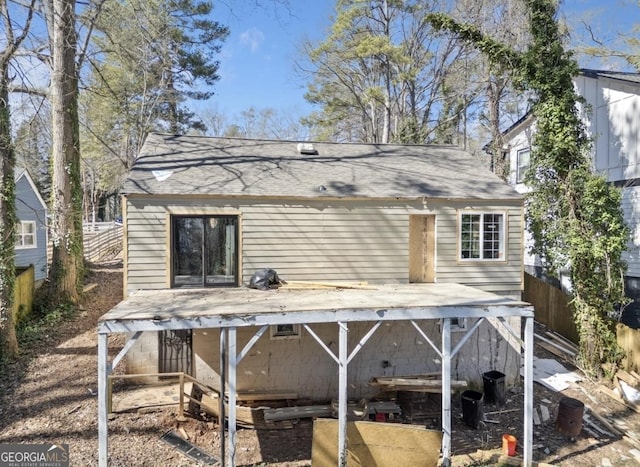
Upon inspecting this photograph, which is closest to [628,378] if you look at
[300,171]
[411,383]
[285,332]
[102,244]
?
[411,383]

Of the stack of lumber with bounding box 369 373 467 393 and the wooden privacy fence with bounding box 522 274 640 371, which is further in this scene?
the wooden privacy fence with bounding box 522 274 640 371

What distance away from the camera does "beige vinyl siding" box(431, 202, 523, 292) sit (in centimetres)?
999

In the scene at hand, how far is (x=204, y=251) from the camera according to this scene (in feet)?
29.7

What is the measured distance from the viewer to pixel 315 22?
2300 cm

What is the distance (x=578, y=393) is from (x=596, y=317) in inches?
79.2

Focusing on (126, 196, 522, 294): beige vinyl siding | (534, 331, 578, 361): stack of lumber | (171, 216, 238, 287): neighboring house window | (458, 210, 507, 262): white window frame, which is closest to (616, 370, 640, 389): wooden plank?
(534, 331, 578, 361): stack of lumber

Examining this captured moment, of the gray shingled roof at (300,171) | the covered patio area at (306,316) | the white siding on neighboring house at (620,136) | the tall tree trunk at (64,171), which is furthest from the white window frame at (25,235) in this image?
the white siding on neighboring house at (620,136)

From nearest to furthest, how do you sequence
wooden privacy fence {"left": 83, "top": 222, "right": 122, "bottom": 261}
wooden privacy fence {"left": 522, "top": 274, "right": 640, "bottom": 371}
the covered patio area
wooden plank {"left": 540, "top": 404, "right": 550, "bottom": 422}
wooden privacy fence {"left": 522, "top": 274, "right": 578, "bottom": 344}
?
the covered patio area
wooden plank {"left": 540, "top": 404, "right": 550, "bottom": 422}
wooden privacy fence {"left": 522, "top": 274, "right": 640, "bottom": 371}
wooden privacy fence {"left": 522, "top": 274, "right": 578, "bottom": 344}
wooden privacy fence {"left": 83, "top": 222, "right": 122, "bottom": 261}

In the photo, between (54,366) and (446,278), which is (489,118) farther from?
(54,366)

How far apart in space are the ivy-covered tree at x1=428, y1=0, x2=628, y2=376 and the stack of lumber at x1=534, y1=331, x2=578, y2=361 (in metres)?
0.73

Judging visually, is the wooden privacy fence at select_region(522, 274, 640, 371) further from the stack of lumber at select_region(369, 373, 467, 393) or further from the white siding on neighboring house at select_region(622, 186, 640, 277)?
the stack of lumber at select_region(369, 373, 467, 393)

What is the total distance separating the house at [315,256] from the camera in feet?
28.5

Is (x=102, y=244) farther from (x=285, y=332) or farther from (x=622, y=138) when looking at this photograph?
(x=622, y=138)

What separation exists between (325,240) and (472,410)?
4947 mm
